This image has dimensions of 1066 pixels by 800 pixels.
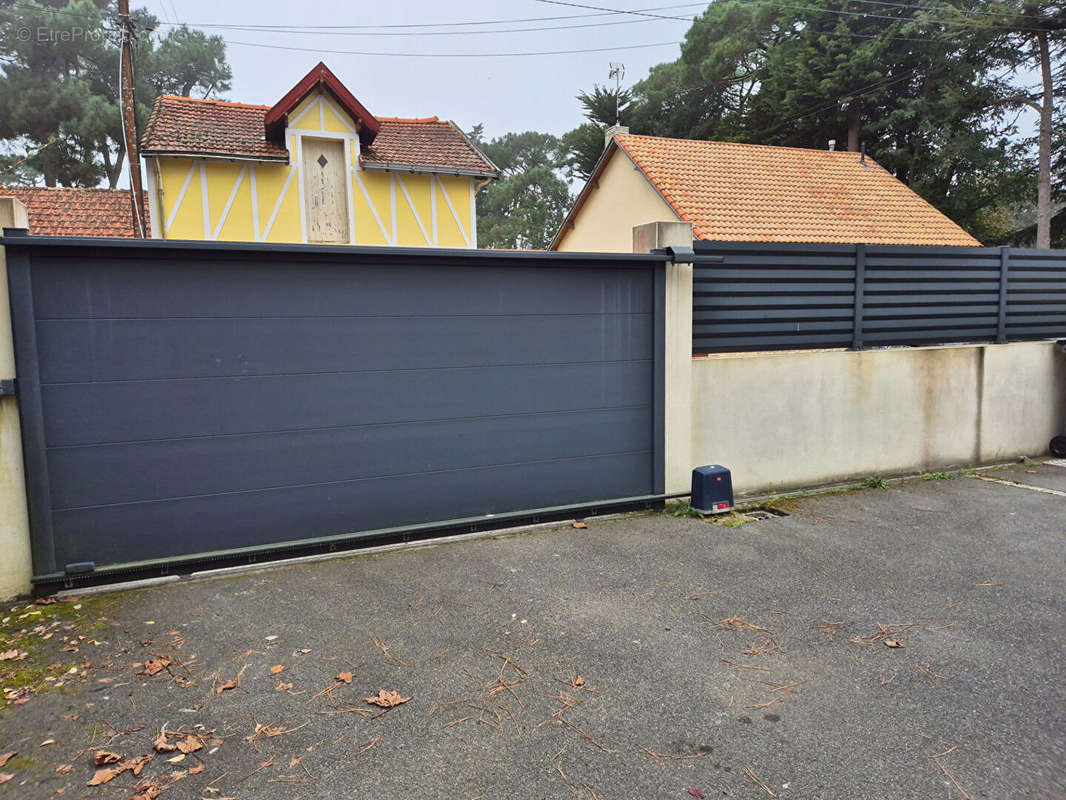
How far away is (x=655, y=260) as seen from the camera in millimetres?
5582

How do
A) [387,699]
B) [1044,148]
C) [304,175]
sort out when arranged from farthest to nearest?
[1044,148] < [304,175] < [387,699]

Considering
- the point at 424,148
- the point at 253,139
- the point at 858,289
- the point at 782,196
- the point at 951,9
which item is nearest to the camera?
the point at 858,289

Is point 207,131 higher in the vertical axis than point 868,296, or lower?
higher

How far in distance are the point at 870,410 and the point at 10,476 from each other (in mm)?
6791

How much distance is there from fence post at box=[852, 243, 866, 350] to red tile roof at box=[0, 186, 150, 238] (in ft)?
48.1

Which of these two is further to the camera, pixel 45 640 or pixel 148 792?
pixel 45 640

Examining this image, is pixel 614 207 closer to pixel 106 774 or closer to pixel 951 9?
pixel 951 9

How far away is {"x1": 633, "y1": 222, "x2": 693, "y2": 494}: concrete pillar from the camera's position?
5.66 metres

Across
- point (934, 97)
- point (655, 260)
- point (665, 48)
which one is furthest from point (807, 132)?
point (655, 260)

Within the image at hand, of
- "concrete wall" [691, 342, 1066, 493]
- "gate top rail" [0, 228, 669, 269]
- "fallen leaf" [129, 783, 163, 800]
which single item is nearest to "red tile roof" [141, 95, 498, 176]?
"gate top rail" [0, 228, 669, 269]

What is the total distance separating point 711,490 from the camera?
5.63 m

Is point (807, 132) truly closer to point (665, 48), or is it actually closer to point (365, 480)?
point (665, 48)

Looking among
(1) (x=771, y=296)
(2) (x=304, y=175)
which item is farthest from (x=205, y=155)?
(1) (x=771, y=296)

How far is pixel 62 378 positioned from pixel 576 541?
11.3 ft
